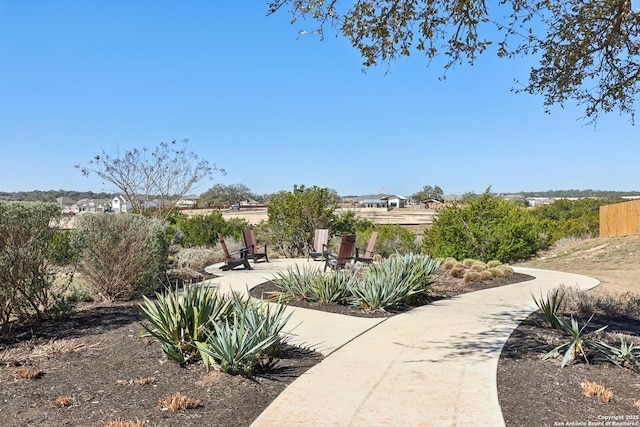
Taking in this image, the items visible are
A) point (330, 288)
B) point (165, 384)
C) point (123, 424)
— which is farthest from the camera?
point (330, 288)

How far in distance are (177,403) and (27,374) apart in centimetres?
180

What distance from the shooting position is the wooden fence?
2358 cm

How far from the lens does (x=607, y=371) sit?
5.01 m

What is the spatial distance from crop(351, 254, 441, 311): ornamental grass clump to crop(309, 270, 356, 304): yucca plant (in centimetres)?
18

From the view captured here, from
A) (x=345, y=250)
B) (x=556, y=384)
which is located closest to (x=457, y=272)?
(x=345, y=250)

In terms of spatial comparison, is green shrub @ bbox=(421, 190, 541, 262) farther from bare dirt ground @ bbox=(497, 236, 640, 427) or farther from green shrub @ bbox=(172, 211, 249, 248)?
bare dirt ground @ bbox=(497, 236, 640, 427)

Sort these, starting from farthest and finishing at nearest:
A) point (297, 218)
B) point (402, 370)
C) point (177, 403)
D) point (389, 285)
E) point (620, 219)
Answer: point (620, 219) → point (297, 218) → point (389, 285) → point (402, 370) → point (177, 403)

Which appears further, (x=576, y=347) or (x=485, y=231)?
(x=485, y=231)

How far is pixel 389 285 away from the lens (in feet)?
26.6

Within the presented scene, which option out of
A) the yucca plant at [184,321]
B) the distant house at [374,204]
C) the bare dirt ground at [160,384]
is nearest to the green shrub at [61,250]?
the bare dirt ground at [160,384]

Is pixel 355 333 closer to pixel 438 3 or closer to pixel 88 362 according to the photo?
pixel 88 362

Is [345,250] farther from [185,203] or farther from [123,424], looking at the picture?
[185,203]

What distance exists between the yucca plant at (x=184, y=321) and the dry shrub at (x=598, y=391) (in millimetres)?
3470

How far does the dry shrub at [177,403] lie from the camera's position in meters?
4.05
